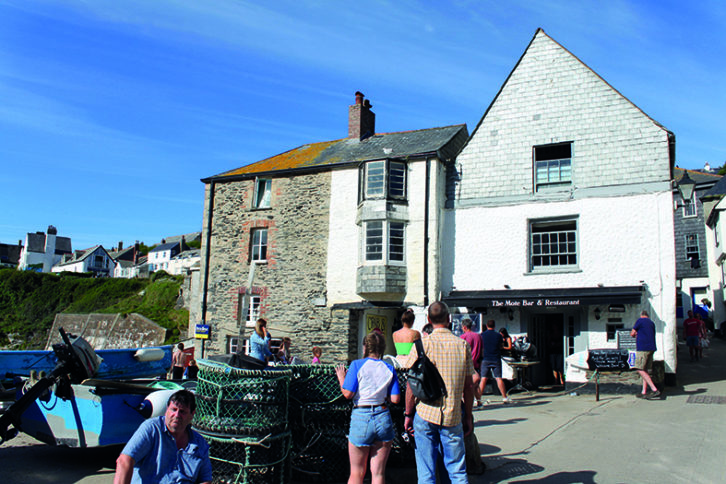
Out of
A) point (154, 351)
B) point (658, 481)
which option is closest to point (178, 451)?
point (658, 481)

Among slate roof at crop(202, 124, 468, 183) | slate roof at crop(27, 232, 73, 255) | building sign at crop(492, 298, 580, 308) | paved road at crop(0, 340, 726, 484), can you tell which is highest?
slate roof at crop(27, 232, 73, 255)

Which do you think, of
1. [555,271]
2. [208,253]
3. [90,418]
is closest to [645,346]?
[555,271]

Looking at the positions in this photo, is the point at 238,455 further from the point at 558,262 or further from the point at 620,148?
the point at 620,148

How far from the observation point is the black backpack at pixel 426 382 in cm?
480

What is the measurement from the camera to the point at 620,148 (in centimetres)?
1549

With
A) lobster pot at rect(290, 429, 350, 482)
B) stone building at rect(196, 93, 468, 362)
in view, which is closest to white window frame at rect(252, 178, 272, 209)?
stone building at rect(196, 93, 468, 362)

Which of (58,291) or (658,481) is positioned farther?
(58,291)

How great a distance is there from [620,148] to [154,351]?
1307cm

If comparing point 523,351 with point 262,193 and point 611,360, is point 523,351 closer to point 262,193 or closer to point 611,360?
point 611,360

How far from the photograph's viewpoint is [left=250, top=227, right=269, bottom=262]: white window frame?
71.2 feet

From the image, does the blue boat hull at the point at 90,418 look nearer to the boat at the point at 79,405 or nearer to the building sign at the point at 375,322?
the boat at the point at 79,405

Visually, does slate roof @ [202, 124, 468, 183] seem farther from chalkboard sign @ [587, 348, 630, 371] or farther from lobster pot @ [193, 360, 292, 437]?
lobster pot @ [193, 360, 292, 437]

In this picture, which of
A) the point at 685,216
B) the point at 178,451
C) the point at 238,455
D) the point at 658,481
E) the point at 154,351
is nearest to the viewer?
the point at 178,451

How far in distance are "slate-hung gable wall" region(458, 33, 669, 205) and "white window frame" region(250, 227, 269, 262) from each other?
824 centimetres
